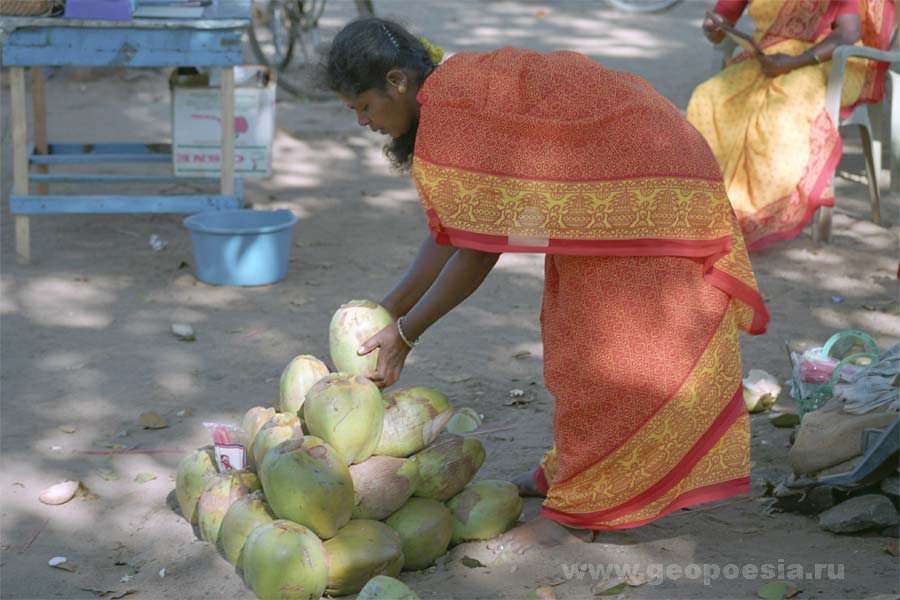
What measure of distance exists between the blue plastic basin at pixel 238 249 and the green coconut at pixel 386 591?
264cm

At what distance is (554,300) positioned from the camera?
2625mm

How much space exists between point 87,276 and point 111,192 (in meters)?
1.36

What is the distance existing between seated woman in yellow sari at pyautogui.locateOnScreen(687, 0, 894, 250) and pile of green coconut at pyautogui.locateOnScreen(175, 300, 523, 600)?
2.84 m

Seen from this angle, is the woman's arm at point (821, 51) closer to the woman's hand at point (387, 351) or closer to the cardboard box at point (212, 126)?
the cardboard box at point (212, 126)

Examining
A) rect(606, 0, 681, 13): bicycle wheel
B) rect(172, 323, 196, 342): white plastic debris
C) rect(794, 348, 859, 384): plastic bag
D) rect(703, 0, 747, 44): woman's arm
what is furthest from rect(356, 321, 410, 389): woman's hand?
rect(606, 0, 681, 13): bicycle wheel

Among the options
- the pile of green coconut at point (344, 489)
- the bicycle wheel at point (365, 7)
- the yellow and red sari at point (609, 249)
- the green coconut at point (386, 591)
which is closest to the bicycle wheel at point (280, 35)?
the bicycle wheel at point (365, 7)

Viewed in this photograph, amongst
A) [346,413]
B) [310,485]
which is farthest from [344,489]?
[346,413]

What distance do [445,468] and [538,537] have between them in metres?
0.28

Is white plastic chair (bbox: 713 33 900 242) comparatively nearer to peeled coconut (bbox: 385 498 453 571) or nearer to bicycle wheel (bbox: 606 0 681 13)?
peeled coconut (bbox: 385 498 453 571)

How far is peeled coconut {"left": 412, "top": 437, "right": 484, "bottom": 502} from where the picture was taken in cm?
270

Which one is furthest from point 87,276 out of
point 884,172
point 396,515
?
point 884,172

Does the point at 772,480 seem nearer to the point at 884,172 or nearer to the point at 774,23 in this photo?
the point at 774,23

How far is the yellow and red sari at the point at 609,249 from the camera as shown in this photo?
2404 millimetres

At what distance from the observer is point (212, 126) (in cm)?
532
